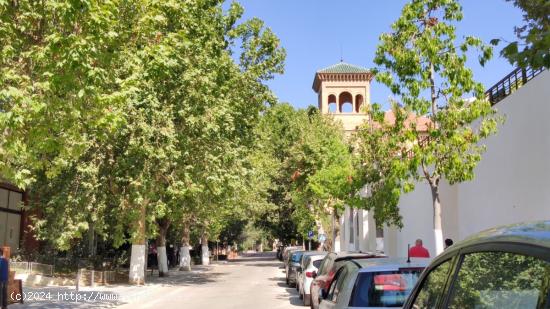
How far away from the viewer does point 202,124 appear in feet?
75.3

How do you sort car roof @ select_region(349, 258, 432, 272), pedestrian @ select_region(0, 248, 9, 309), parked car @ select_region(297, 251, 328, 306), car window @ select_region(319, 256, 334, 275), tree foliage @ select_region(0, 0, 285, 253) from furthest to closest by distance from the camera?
parked car @ select_region(297, 251, 328, 306)
pedestrian @ select_region(0, 248, 9, 309)
car window @ select_region(319, 256, 334, 275)
tree foliage @ select_region(0, 0, 285, 253)
car roof @ select_region(349, 258, 432, 272)

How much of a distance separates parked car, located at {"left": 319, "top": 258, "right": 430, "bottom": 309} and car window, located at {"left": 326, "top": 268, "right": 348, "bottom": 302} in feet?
0.55

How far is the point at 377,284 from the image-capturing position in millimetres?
6375

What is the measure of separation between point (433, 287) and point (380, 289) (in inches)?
124

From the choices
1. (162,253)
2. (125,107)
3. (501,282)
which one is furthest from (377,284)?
(162,253)

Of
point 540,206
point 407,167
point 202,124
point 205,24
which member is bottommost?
point 540,206

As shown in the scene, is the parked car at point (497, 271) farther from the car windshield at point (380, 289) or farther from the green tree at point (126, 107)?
the green tree at point (126, 107)

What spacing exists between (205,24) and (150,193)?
322 inches

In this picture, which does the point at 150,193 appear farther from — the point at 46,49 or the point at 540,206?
the point at 540,206

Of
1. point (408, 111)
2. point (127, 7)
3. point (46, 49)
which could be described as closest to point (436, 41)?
point (408, 111)

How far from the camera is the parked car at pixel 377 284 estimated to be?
6.25 meters

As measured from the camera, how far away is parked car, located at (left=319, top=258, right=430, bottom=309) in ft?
20.5

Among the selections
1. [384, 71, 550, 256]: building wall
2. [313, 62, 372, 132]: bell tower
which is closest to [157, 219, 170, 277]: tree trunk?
[384, 71, 550, 256]: building wall

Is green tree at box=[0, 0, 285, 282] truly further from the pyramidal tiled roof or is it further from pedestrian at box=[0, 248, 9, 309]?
the pyramidal tiled roof
